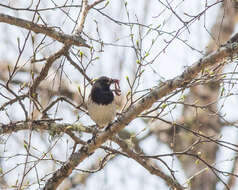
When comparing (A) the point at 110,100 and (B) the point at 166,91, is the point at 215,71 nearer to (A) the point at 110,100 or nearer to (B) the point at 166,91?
(B) the point at 166,91

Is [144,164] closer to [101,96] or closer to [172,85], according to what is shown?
[172,85]

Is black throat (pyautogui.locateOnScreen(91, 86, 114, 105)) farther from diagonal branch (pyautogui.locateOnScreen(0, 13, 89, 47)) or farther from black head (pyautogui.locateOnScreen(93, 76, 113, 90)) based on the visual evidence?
diagonal branch (pyautogui.locateOnScreen(0, 13, 89, 47))

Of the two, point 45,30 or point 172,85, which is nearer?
point 172,85

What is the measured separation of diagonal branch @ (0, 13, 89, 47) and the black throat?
3.79ft

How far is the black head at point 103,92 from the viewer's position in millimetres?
5022

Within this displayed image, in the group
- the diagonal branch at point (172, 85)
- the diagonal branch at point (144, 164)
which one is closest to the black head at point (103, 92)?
the diagonal branch at point (144, 164)

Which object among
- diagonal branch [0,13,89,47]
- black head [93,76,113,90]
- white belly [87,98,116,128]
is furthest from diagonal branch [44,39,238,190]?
black head [93,76,113,90]

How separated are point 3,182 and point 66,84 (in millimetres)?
3979

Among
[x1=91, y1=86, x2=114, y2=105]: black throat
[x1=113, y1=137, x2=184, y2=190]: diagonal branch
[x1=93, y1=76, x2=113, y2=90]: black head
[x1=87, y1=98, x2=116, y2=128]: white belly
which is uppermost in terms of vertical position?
[x1=93, y1=76, x2=113, y2=90]: black head

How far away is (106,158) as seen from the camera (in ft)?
12.8

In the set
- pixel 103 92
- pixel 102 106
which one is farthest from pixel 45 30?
pixel 103 92

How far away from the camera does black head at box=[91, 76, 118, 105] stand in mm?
5022

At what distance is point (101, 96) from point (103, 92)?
10cm

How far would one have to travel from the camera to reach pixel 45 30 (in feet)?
12.7
